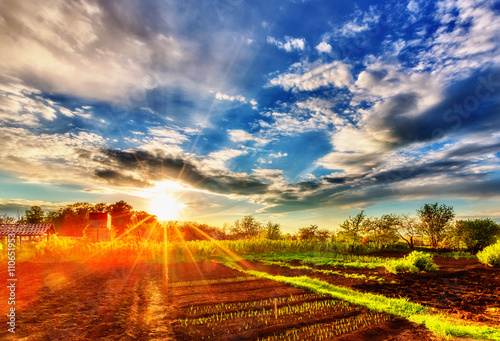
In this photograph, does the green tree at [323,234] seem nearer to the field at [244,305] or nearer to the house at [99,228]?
the field at [244,305]

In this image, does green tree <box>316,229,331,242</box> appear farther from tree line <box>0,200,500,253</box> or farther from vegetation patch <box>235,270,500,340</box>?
vegetation patch <box>235,270,500,340</box>

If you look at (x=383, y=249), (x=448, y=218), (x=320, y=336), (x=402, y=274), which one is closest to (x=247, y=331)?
(x=320, y=336)

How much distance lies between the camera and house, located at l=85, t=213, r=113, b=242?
114ft

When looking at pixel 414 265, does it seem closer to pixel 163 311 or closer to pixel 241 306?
pixel 241 306

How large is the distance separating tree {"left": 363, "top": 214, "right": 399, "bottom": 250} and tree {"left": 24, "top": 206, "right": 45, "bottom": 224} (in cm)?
5743

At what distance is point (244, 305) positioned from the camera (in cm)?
785

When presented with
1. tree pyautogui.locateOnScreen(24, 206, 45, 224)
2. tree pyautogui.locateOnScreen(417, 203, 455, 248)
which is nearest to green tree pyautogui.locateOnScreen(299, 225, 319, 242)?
tree pyautogui.locateOnScreen(417, 203, 455, 248)

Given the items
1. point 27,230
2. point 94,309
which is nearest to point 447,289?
point 94,309

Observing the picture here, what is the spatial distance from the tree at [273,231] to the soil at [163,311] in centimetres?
2309

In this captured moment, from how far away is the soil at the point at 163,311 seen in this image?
231 inches

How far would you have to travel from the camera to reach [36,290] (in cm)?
907

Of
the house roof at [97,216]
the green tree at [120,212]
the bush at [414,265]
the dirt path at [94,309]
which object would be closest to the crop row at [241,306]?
the dirt path at [94,309]

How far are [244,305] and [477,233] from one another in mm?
28777

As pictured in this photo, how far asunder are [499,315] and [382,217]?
32.3 meters
